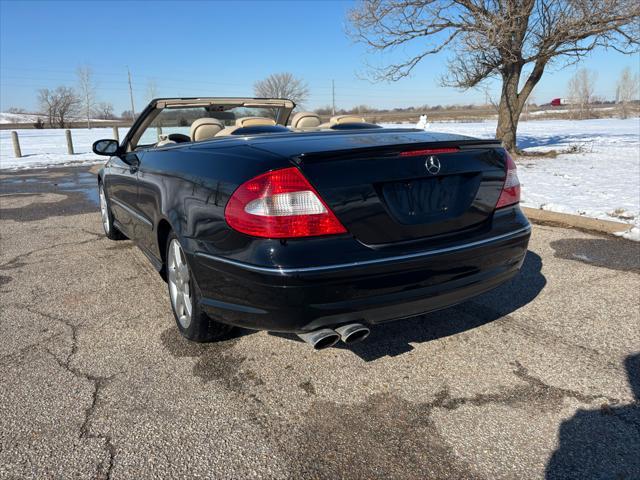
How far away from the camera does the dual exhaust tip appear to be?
6.81 feet

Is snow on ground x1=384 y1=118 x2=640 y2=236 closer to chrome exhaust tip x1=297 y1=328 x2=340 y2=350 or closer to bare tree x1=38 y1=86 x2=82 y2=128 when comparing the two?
chrome exhaust tip x1=297 y1=328 x2=340 y2=350

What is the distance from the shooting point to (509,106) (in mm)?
13266

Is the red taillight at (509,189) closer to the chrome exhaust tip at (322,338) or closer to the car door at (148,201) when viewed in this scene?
the chrome exhaust tip at (322,338)

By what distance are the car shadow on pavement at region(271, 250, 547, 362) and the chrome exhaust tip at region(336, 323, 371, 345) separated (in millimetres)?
605

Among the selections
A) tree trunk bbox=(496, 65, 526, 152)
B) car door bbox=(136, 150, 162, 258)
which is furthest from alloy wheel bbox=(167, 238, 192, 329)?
tree trunk bbox=(496, 65, 526, 152)

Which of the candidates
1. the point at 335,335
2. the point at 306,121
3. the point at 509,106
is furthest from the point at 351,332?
the point at 509,106

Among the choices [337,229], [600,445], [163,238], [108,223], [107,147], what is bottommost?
[600,445]

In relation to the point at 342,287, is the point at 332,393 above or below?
below

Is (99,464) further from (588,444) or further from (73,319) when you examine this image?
(588,444)

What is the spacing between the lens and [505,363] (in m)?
2.59

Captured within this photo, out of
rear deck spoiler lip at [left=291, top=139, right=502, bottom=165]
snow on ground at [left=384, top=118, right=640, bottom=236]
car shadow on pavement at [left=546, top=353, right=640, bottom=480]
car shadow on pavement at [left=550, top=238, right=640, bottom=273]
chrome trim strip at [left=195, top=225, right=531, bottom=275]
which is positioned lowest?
car shadow on pavement at [left=546, top=353, right=640, bottom=480]

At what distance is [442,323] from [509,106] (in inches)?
471

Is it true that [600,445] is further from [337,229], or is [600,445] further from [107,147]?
[107,147]

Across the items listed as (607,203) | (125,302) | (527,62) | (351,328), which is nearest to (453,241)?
(351,328)
